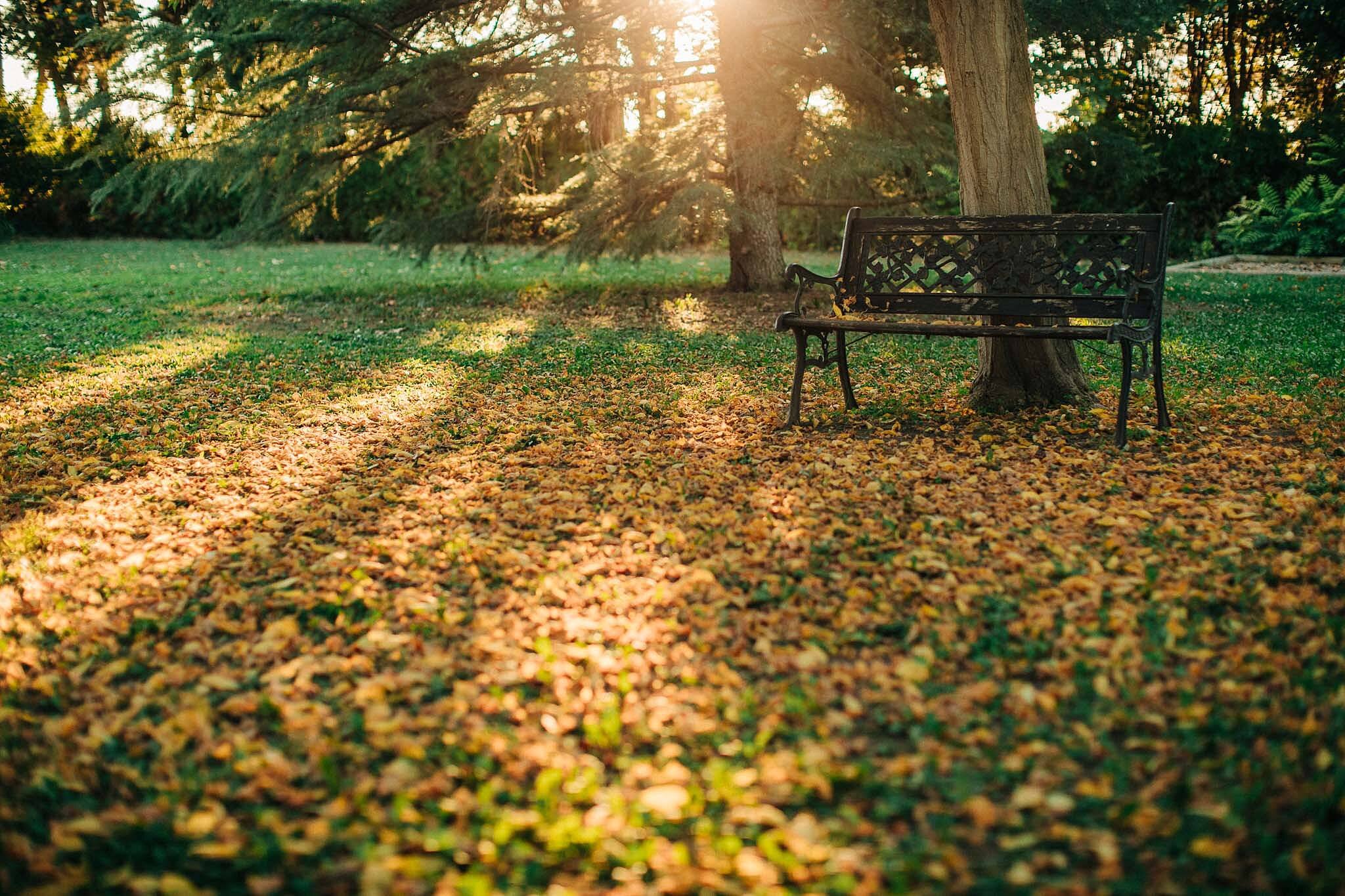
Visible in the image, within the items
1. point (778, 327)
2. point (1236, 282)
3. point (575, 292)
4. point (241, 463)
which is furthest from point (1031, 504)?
point (1236, 282)

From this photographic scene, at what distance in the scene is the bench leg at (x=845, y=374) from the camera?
5.59 m

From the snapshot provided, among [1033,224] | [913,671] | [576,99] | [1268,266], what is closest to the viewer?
[913,671]

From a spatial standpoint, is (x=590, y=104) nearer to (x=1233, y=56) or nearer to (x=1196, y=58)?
(x=1196, y=58)

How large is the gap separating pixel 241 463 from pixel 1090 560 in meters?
3.97

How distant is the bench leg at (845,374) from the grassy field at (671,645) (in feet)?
0.57

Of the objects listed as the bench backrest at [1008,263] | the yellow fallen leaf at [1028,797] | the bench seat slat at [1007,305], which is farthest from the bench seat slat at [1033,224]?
the yellow fallen leaf at [1028,797]

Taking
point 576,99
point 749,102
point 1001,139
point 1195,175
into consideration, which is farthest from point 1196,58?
point 1001,139

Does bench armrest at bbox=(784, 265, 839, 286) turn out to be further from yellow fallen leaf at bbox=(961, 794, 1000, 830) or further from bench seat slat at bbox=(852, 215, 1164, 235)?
yellow fallen leaf at bbox=(961, 794, 1000, 830)

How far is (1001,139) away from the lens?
5.29 m

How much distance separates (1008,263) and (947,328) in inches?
26.8

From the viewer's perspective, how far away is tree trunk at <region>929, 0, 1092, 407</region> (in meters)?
5.21

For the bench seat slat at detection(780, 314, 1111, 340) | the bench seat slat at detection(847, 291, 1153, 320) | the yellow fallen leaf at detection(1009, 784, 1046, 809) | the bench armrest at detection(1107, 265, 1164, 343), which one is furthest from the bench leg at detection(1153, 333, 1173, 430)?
the yellow fallen leaf at detection(1009, 784, 1046, 809)

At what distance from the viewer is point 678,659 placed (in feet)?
9.39

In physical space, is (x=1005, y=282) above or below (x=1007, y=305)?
above
